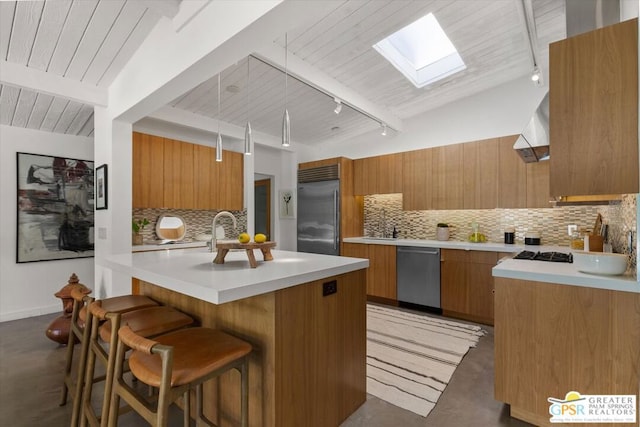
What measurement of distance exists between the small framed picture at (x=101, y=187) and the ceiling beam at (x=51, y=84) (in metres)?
0.70

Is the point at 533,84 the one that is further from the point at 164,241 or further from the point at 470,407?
the point at 164,241

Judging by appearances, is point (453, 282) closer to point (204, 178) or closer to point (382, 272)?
point (382, 272)

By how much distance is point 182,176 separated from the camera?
3.98 metres

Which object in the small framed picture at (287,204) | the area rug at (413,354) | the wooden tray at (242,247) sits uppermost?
the small framed picture at (287,204)

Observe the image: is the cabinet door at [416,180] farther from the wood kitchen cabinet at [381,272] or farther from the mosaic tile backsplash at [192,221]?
the mosaic tile backsplash at [192,221]

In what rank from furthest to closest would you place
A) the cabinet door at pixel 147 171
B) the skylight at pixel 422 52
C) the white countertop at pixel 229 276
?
the cabinet door at pixel 147 171 < the skylight at pixel 422 52 < the white countertop at pixel 229 276

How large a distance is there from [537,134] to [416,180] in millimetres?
1889

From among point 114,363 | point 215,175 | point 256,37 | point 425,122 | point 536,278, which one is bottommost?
point 114,363

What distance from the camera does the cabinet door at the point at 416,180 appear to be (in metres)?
4.11

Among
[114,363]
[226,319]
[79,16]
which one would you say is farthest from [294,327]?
[79,16]

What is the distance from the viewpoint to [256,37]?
1727 millimetres

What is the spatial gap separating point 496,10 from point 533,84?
1552mm

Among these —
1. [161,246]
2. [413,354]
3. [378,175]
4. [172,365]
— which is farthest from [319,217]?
[172,365]

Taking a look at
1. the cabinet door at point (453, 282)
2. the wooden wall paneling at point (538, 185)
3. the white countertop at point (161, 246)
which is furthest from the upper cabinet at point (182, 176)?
the wooden wall paneling at point (538, 185)
